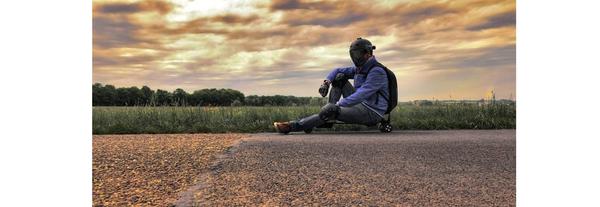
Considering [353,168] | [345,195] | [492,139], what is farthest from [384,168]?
[492,139]

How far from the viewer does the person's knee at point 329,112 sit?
18.2ft

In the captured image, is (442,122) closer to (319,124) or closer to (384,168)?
(319,124)

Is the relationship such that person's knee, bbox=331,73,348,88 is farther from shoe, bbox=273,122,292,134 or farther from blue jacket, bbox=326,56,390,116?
shoe, bbox=273,122,292,134

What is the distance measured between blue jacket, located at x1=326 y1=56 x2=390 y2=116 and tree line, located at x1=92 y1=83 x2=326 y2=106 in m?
1.07

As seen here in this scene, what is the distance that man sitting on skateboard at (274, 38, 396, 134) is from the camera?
5660 millimetres

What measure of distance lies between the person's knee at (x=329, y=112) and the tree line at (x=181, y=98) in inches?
39.0

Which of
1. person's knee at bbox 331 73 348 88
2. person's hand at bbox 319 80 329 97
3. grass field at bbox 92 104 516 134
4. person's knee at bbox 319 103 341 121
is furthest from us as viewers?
grass field at bbox 92 104 516 134

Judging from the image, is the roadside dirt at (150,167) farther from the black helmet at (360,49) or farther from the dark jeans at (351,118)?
the black helmet at (360,49)

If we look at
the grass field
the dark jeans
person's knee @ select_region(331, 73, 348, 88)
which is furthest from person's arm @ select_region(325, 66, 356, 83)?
the grass field

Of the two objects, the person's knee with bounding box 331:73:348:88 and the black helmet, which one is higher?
the black helmet

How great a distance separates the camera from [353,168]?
11.2 feet

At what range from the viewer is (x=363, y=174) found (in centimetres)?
322

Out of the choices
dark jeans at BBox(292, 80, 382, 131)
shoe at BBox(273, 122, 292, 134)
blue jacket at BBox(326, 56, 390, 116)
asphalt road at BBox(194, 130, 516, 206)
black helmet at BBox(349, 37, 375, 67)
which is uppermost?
black helmet at BBox(349, 37, 375, 67)

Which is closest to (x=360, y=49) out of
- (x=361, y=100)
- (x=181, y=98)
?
(x=361, y=100)
